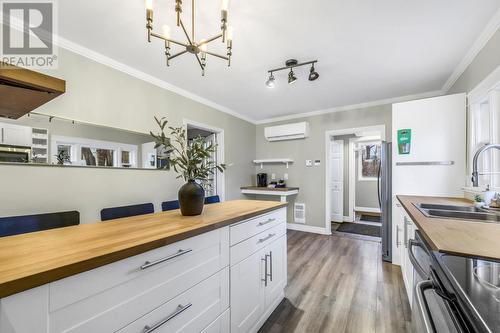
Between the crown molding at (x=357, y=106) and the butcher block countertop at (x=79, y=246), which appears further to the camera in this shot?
the crown molding at (x=357, y=106)

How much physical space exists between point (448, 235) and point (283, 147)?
3.86 m

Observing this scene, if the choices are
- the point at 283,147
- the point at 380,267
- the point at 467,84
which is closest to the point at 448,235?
the point at 380,267

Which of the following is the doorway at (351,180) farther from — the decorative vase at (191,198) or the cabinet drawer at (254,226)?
the decorative vase at (191,198)

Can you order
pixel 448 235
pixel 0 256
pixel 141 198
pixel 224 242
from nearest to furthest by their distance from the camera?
1. pixel 0 256
2. pixel 448 235
3. pixel 224 242
4. pixel 141 198

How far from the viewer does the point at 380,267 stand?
2789 mm

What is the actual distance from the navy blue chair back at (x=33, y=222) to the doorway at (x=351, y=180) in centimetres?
392

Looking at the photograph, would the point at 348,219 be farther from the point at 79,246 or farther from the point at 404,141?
the point at 79,246

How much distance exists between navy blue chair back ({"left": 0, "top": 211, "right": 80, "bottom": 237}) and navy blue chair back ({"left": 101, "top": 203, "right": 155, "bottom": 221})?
0.21 meters

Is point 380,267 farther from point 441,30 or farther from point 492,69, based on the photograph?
point 441,30

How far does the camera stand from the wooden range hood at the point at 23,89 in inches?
52.7

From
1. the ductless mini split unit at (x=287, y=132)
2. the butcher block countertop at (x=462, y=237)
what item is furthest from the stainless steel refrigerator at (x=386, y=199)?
the butcher block countertop at (x=462, y=237)

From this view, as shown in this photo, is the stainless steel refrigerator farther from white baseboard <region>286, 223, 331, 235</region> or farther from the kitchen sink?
white baseboard <region>286, 223, 331, 235</region>

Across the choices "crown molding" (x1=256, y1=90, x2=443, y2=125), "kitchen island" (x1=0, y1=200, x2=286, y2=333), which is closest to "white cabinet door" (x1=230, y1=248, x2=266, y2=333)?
"kitchen island" (x1=0, y1=200, x2=286, y2=333)

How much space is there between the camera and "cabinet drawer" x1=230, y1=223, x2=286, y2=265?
1.43 meters
